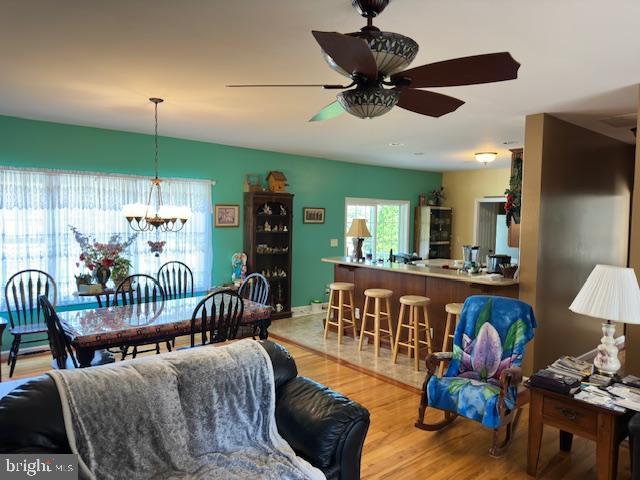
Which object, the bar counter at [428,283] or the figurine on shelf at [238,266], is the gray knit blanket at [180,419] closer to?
the bar counter at [428,283]

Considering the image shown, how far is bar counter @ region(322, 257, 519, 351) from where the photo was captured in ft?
13.5

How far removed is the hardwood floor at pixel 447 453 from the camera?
262cm

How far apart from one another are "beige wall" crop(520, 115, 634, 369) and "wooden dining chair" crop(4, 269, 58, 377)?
4.51 meters

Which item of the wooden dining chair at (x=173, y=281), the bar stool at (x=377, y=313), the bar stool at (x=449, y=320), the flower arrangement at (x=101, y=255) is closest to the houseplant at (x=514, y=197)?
the bar stool at (x=449, y=320)

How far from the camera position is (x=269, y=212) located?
614 centimetres

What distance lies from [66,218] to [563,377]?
15.7 feet

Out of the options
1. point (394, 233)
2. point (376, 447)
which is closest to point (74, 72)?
point (376, 447)

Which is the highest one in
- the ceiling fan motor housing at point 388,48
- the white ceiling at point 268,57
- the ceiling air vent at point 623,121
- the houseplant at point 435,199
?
the ceiling air vent at point 623,121

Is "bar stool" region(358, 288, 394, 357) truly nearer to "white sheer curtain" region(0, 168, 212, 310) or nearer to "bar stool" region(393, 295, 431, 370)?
"bar stool" region(393, 295, 431, 370)

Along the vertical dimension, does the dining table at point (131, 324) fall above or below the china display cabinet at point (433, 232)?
below

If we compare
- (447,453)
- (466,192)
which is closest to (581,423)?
(447,453)

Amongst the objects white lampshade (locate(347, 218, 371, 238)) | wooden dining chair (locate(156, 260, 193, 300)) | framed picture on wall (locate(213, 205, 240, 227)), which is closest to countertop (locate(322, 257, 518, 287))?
white lampshade (locate(347, 218, 371, 238))

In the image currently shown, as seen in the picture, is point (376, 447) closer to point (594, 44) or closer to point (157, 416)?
point (157, 416)

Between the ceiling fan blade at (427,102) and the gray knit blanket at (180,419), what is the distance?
151 cm
